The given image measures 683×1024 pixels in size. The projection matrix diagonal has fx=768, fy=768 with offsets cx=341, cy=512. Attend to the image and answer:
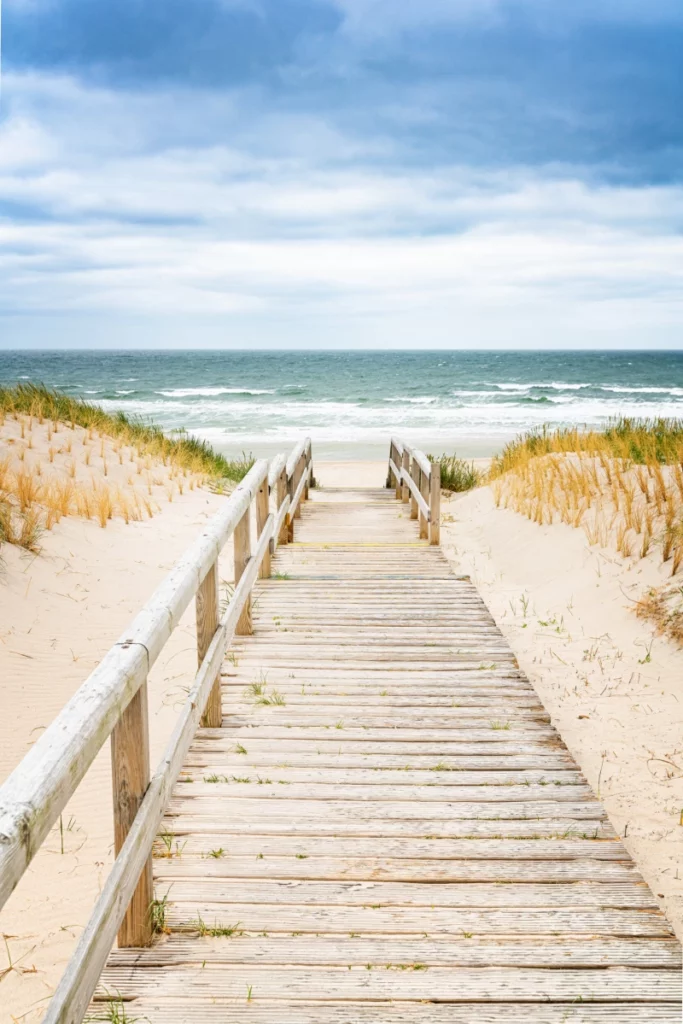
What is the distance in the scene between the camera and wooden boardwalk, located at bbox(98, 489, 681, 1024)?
7.25 ft

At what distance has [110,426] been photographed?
44.8 ft

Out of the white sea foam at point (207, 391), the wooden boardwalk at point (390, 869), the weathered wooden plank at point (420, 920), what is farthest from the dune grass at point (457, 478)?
the white sea foam at point (207, 391)

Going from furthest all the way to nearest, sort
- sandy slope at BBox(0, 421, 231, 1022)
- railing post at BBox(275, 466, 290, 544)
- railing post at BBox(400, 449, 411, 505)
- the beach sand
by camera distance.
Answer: railing post at BBox(400, 449, 411, 505) → railing post at BBox(275, 466, 290, 544) → the beach sand → sandy slope at BBox(0, 421, 231, 1022)

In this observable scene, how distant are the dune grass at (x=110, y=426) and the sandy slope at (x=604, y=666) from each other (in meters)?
6.11

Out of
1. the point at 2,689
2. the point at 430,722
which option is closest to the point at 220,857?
the point at 430,722

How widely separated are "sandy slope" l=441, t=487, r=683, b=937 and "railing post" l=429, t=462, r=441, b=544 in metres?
0.53

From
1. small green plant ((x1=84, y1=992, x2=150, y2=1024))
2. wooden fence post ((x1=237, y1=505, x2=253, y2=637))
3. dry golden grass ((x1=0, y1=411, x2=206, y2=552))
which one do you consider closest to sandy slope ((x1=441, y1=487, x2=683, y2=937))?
small green plant ((x1=84, y1=992, x2=150, y2=1024))

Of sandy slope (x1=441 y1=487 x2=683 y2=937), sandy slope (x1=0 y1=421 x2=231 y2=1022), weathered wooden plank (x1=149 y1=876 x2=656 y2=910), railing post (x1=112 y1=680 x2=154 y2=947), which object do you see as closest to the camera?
railing post (x1=112 y1=680 x2=154 y2=947)

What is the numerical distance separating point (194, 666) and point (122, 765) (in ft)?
12.7

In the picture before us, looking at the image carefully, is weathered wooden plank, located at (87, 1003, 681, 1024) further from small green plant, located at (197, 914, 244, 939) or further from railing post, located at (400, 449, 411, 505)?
railing post, located at (400, 449, 411, 505)

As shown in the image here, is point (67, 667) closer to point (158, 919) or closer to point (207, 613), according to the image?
point (207, 613)

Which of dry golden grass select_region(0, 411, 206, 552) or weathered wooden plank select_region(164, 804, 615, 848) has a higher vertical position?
dry golden grass select_region(0, 411, 206, 552)

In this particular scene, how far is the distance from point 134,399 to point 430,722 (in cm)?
4322

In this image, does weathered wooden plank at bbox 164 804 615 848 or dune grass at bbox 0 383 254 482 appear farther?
dune grass at bbox 0 383 254 482
